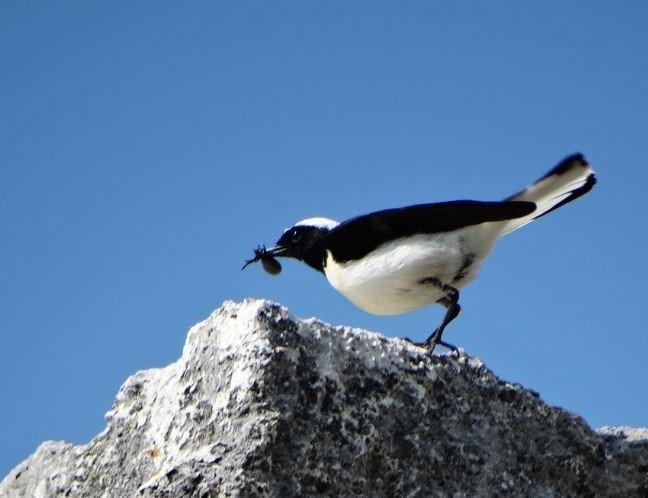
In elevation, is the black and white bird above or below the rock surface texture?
above

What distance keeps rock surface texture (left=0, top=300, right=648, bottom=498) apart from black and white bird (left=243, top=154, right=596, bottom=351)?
6.83 ft

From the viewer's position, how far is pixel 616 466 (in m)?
→ 4.80

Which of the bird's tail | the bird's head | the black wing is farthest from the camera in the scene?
the bird's head

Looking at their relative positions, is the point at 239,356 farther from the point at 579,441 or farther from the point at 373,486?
the point at 579,441

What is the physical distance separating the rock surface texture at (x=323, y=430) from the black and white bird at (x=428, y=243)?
208cm

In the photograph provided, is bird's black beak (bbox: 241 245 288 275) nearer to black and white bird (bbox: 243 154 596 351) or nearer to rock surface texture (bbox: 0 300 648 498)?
black and white bird (bbox: 243 154 596 351)

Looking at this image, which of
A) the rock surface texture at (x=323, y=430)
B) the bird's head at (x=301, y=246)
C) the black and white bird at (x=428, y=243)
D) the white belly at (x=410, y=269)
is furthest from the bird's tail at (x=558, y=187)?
the rock surface texture at (x=323, y=430)

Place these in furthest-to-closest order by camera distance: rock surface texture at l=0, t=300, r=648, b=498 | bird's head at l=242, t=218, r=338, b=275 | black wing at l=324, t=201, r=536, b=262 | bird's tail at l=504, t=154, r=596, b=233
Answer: bird's head at l=242, t=218, r=338, b=275
bird's tail at l=504, t=154, r=596, b=233
black wing at l=324, t=201, r=536, b=262
rock surface texture at l=0, t=300, r=648, b=498

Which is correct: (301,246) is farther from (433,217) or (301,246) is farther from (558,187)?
(558,187)

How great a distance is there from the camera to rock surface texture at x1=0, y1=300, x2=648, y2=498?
12.5 feet

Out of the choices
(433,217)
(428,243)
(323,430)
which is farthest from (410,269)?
(323,430)

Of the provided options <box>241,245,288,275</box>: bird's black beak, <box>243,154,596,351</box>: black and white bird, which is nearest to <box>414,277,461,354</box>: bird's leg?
<box>243,154,596,351</box>: black and white bird

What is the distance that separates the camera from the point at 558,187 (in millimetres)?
7402

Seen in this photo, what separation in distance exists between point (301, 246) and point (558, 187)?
2056 mm
